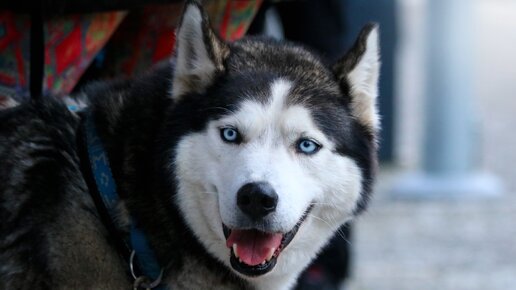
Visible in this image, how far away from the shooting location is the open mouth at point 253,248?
3.42 metres

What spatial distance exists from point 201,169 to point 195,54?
1.25ft

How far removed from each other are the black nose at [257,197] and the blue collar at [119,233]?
0.39m

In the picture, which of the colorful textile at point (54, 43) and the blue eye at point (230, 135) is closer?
the blue eye at point (230, 135)

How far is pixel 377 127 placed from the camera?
3760mm

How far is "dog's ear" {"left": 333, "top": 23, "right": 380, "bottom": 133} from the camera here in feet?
11.9

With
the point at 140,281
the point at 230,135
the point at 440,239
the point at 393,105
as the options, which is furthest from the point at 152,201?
the point at 393,105

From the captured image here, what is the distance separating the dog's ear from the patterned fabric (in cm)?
73

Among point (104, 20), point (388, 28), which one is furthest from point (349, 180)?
point (388, 28)

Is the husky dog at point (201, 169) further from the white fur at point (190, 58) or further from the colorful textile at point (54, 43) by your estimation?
the colorful textile at point (54, 43)

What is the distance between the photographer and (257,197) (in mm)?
3260

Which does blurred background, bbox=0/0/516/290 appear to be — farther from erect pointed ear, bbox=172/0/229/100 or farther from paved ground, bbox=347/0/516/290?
erect pointed ear, bbox=172/0/229/100

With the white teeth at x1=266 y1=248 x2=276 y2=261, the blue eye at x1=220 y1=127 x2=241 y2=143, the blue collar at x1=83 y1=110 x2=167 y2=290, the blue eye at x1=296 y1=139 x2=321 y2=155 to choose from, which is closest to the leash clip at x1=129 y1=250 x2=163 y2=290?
the blue collar at x1=83 y1=110 x2=167 y2=290

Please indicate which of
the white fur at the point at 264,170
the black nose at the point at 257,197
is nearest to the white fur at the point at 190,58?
the white fur at the point at 264,170

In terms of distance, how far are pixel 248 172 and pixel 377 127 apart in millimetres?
657
